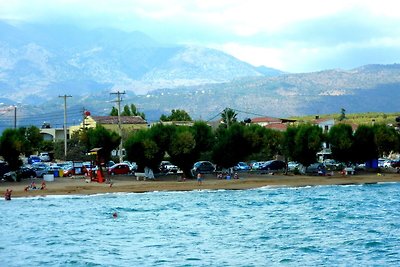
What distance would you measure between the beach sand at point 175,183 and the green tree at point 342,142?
2.90m

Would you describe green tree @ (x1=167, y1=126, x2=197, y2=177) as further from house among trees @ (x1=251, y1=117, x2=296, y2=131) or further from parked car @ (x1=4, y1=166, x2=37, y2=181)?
house among trees @ (x1=251, y1=117, x2=296, y2=131)

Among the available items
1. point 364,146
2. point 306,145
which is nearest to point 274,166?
point 306,145

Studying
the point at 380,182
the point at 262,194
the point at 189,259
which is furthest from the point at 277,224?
the point at 380,182

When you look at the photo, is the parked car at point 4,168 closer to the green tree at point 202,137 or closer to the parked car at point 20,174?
the parked car at point 20,174

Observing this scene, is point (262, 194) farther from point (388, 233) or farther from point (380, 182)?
point (388, 233)

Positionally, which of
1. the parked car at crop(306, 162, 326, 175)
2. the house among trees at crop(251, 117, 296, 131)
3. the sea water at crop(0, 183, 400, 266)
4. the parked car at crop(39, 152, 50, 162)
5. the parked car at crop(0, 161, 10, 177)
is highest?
the house among trees at crop(251, 117, 296, 131)

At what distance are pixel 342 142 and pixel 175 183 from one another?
23.2m

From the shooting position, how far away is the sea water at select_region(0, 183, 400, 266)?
39875 mm

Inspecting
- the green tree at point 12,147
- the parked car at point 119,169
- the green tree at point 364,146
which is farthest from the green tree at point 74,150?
the green tree at point 364,146

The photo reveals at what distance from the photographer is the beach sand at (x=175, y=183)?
75812mm

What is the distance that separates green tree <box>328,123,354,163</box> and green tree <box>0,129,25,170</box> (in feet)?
117

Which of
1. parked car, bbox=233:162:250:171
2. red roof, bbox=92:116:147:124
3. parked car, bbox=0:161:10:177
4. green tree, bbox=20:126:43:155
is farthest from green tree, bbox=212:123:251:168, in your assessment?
red roof, bbox=92:116:147:124

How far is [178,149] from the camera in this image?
85.2m

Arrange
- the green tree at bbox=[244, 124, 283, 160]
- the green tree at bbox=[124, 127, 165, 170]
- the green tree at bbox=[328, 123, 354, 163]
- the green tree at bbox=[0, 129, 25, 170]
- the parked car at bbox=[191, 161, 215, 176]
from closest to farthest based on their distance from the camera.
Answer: the green tree at bbox=[0, 129, 25, 170], the green tree at bbox=[124, 127, 165, 170], the green tree at bbox=[244, 124, 283, 160], the parked car at bbox=[191, 161, 215, 176], the green tree at bbox=[328, 123, 354, 163]
